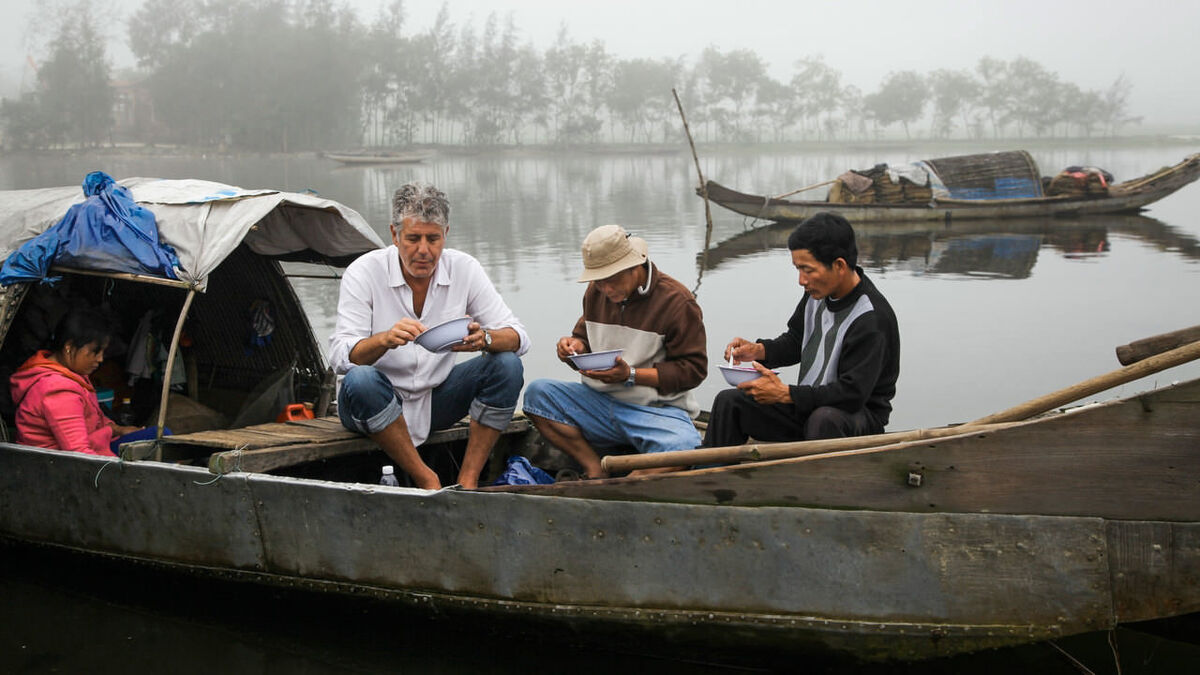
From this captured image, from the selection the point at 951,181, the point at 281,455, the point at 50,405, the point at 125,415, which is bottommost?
the point at 125,415

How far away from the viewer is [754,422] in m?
3.43

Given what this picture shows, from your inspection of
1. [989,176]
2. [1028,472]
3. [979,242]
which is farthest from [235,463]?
[989,176]

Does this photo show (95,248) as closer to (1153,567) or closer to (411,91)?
(1153,567)

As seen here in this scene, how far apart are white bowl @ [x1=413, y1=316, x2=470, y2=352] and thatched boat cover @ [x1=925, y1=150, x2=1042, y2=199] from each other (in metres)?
16.9

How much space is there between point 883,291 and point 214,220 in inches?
364

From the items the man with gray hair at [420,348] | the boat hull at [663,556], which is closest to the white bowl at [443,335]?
the man with gray hair at [420,348]

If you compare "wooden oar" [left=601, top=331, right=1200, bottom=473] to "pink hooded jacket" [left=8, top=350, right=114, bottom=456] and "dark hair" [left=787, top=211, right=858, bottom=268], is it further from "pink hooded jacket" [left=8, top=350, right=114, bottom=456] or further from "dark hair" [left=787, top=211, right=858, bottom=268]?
"pink hooded jacket" [left=8, top=350, right=114, bottom=456]

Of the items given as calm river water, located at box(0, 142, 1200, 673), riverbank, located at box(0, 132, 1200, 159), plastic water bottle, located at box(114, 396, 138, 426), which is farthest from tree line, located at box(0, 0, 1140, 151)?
plastic water bottle, located at box(114, 396, 138, 426)

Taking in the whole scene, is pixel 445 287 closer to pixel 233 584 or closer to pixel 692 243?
pixel 233 584

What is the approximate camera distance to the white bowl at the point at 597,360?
3.45 metres

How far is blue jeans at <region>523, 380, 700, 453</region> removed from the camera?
3713 mm

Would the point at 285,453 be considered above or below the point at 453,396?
below

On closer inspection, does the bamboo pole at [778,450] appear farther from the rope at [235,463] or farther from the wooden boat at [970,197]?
the wooden boat at [970,197]

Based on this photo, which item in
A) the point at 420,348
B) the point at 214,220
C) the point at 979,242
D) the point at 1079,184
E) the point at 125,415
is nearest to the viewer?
the point at 420,348
